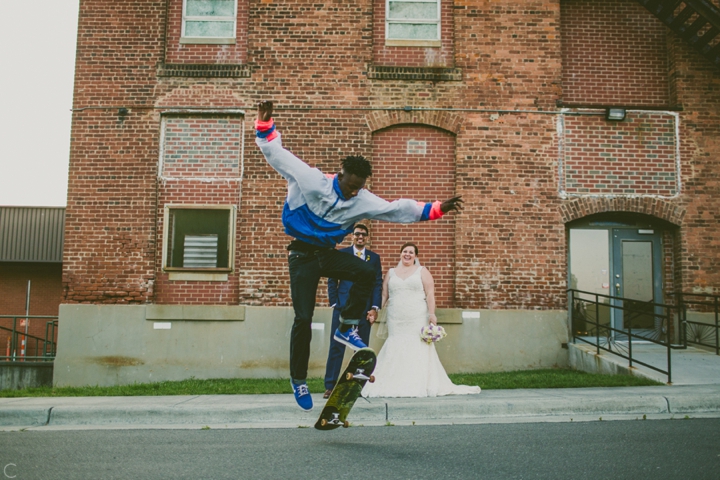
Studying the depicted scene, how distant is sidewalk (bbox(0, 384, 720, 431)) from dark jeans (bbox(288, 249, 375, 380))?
1.18 meters

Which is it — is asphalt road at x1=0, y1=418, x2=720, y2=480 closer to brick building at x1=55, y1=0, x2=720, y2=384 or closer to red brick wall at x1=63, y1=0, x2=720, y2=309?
brick building at x1=55, y1=0, x2=720, y2=384

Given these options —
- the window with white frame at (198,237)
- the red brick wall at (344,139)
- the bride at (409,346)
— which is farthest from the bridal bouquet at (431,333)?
the window with white frame at (198,237)

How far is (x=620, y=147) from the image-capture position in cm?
1209

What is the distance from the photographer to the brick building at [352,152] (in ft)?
38.5

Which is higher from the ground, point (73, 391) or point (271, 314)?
point (271, 314)

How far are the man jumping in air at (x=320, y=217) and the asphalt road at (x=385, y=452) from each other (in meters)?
0.76

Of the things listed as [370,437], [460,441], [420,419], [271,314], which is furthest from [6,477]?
[271,314]

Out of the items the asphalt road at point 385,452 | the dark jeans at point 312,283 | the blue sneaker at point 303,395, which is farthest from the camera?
the blue sneaker at point 303,395

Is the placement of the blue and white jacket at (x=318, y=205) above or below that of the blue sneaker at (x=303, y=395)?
above

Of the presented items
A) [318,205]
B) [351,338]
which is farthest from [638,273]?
[318,205]

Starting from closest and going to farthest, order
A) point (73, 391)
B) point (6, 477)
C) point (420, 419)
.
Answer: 1. point (6, 477)
2. point (420, 419)
3. point (73, 391)

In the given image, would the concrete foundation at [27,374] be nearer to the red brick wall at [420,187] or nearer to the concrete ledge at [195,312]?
the concrete ledge at [195,312]

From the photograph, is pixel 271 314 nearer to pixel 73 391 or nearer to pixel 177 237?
pixel 177 237

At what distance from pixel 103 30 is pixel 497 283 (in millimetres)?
8446
